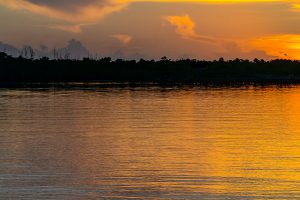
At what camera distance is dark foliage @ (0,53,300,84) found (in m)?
124

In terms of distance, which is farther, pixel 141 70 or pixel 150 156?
pixel 141 70

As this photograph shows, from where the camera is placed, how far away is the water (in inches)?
571

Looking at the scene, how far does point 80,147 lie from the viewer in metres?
21.6

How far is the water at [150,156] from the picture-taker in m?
14.5

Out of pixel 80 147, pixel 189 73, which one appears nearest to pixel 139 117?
pixel 80 147

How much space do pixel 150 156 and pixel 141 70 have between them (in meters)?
115

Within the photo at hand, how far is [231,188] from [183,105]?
28085 millimetres

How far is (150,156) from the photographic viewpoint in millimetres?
19203

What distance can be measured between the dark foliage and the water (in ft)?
298

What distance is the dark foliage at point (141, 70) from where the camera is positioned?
408 ft

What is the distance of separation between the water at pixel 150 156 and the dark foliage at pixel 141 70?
90877 millimetres

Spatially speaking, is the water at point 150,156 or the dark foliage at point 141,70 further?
the dark foliage at point 141,70

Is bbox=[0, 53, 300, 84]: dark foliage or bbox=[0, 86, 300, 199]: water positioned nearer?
bbox=[0, 86, 300, 199]: water

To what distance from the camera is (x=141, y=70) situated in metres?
134
